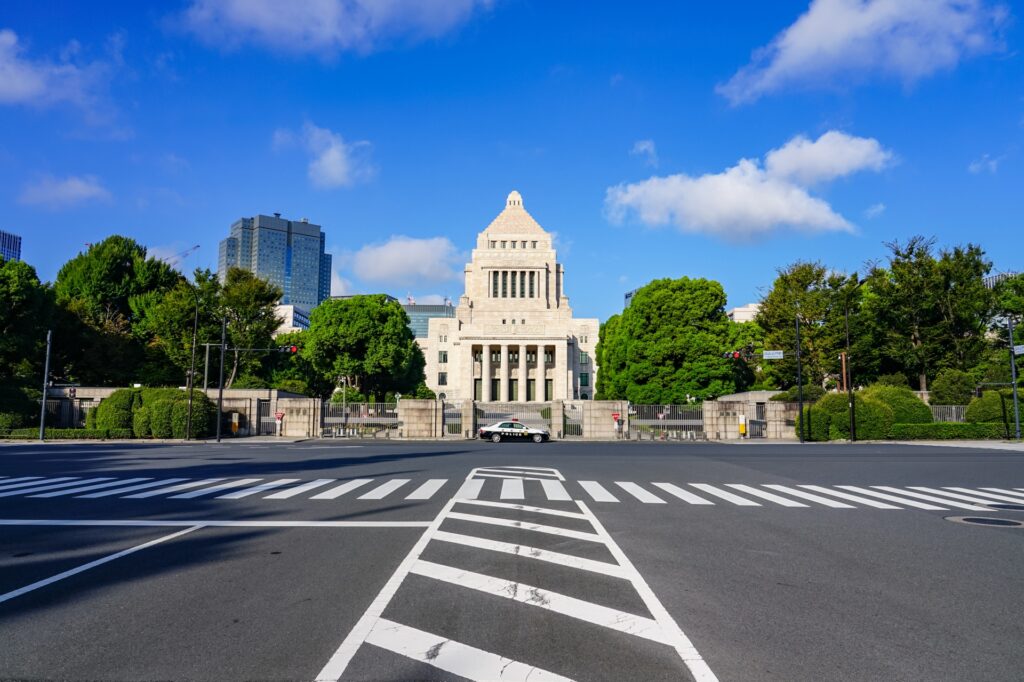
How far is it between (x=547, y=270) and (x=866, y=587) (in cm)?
10061

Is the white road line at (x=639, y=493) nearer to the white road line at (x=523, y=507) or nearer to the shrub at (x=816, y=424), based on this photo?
the white road line at (x=523, y=507)

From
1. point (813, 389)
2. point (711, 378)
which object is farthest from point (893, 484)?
point (711, 378)

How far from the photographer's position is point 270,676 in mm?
4254

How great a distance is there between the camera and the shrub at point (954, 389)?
43.2 meters

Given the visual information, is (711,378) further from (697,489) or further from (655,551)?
(655,551)

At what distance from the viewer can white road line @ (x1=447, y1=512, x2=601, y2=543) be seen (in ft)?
29.6

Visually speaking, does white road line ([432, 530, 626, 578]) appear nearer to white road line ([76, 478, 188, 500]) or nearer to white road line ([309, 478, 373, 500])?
white road line ([309, 478, 373, 500])

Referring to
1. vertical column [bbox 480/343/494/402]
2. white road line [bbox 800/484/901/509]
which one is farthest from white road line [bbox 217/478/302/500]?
vertical column [bbox 480/343/494/402]

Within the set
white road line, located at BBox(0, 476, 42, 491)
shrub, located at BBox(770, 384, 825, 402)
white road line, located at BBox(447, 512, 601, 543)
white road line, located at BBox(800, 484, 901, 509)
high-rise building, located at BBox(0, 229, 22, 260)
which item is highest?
high-rise building, located at BBox(0, 229, 22, 260)

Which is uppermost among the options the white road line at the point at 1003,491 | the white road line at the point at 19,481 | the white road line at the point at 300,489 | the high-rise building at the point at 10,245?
the high-rise building at the point at 10,245

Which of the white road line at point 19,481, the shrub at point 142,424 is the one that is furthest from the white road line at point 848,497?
the shrub at point 142,424

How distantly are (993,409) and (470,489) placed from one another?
39.0m

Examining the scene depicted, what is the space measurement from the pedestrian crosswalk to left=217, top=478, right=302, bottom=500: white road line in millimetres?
21

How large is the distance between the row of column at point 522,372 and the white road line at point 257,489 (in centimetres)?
7704
